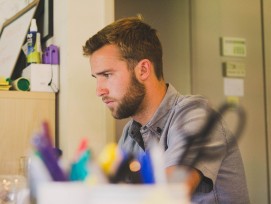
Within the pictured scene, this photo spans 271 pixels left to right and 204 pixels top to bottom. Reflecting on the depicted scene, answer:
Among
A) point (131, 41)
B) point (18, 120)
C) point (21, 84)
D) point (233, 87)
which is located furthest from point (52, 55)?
point (233, 87)

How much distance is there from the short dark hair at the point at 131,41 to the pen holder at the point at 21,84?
1.60 ft

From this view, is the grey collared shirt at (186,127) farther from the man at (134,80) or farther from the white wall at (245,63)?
the white wall at (245,63)

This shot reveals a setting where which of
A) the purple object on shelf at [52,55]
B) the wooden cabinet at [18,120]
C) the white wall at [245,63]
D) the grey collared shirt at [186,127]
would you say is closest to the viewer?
the grey collared shirt at [186,127]

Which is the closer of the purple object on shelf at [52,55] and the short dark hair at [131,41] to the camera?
the short dark hair at [131,41]

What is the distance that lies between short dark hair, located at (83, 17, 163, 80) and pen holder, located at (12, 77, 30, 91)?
1.60ft

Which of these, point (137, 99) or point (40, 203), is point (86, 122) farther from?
point (40, 203)

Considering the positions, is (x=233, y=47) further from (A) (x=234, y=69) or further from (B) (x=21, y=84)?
(B) (x=21, y=84)

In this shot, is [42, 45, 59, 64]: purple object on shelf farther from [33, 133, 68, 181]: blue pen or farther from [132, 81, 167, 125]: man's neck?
[33, 133, 68, 181]: blue pen

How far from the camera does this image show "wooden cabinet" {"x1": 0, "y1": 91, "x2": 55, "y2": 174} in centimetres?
175

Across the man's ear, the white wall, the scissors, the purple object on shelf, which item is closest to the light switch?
the white wall

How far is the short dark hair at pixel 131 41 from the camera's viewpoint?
4.63 ft

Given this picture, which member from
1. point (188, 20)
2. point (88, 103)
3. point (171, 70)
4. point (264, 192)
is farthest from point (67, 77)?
point (264, 192)

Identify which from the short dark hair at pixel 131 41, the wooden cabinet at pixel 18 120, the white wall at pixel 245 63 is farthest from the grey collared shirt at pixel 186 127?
the white wall at pixel 245 63

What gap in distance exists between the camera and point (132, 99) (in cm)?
140
